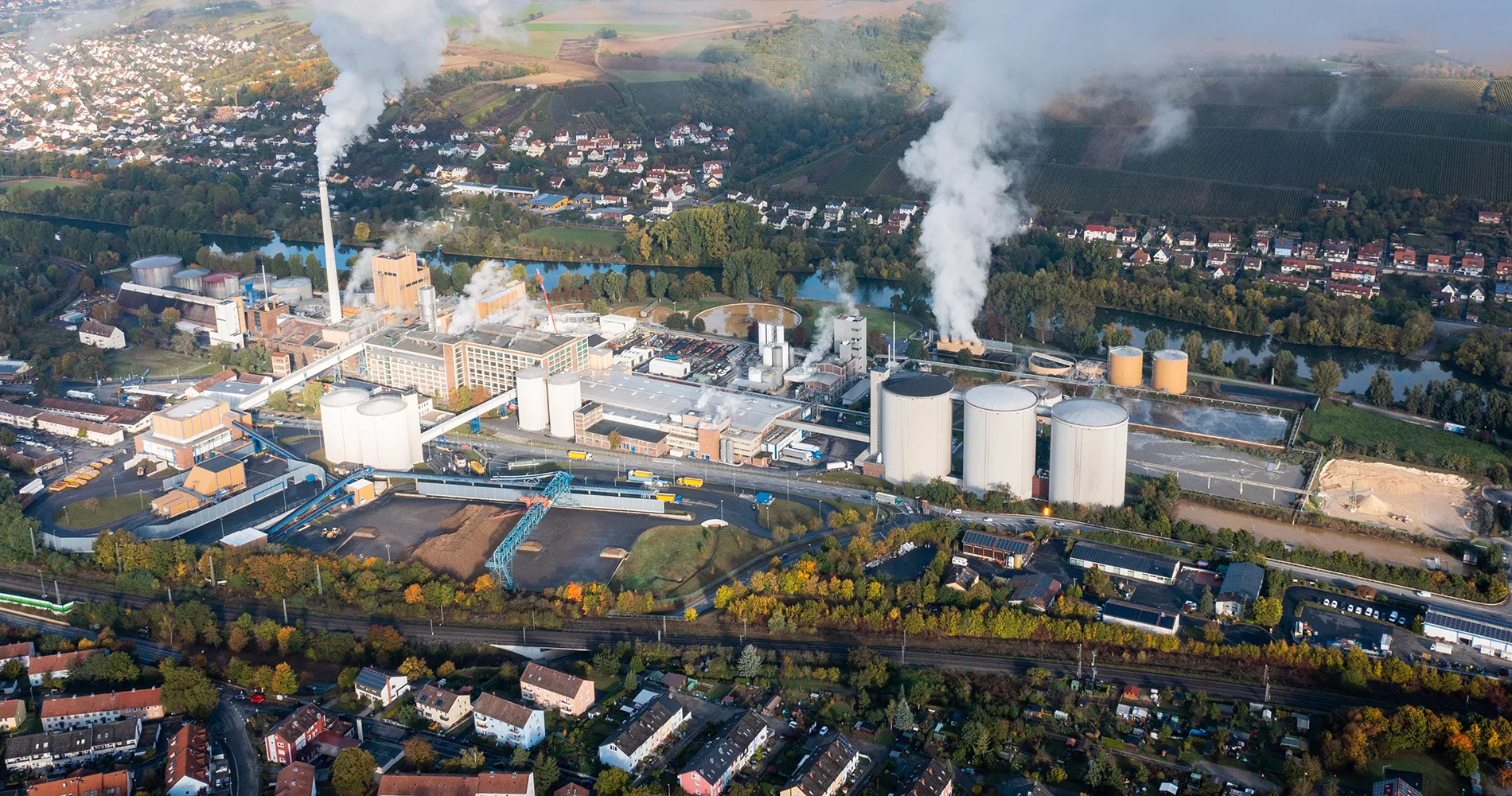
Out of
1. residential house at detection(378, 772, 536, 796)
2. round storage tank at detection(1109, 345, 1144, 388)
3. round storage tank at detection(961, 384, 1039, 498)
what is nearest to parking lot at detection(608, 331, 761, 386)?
round storage tank at detection(961, 384, 1039, 498)

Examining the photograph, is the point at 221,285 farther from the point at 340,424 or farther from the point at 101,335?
the point at 340,424

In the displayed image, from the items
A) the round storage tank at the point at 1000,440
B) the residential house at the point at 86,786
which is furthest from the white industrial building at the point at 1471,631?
the residential house at the point at 86,786

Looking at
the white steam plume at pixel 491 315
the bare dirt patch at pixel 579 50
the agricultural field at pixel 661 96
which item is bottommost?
the white steam plume at pixel 491 315

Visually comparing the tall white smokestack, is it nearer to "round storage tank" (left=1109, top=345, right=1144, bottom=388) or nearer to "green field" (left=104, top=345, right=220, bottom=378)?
"green field" (left=104, top=345, right=220, bottom=378)

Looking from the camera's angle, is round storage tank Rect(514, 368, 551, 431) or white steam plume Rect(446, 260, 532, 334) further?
white steam plume Rect(446, 260, 532, 334)

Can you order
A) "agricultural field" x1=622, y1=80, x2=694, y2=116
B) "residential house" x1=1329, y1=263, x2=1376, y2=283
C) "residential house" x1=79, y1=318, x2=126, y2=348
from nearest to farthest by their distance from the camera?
"residential house" x1=79, y1=318, x2=126, y2=348
"residential house" x1=1329, y1=263, x2=1376, y2=283
"agricultural field" x1=622, y1=80, x2=694, y2=116

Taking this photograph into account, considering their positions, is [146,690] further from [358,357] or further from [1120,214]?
[1120,214]

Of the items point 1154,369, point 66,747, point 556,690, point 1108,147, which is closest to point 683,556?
point 556,690

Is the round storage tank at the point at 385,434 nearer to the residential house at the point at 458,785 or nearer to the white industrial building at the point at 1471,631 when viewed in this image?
the residential house at the point at 458,785
